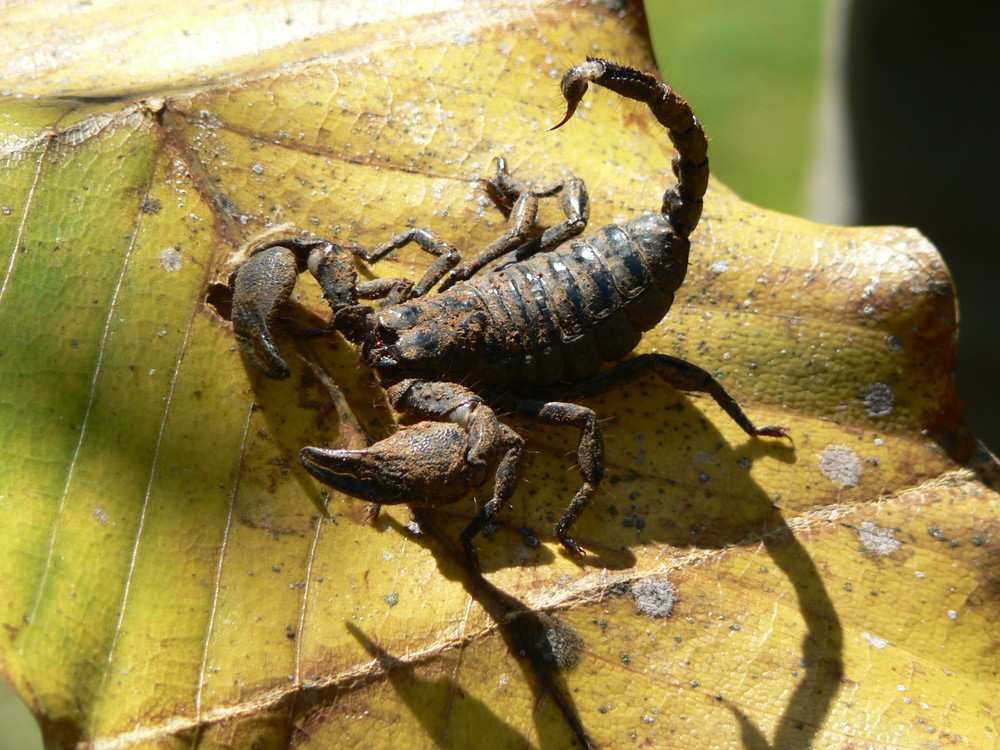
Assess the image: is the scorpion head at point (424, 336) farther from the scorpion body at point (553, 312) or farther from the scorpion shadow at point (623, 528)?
the scorpion shadow at point (623, 528)

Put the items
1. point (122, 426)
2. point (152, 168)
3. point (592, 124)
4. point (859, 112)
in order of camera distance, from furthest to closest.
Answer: point (859, 112)
point (592, 124)
point (152, 168)
point (122, 426)

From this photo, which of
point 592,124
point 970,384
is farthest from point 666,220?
point 970,384

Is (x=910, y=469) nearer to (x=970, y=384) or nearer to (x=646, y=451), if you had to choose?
(x=646, y=451)

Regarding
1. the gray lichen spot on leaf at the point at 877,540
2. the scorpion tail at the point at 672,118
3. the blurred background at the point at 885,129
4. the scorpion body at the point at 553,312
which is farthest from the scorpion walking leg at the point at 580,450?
the blurred background at the point at 885,129

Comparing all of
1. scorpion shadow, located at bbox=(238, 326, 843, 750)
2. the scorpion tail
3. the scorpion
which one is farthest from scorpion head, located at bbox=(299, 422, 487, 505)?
the scorpion tail

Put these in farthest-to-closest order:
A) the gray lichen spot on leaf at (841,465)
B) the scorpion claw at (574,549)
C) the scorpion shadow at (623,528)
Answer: the gray lichen spot on leaf at (841,465) < the scorpion claw at (574,549) < the scorpion shadow at (623,528)

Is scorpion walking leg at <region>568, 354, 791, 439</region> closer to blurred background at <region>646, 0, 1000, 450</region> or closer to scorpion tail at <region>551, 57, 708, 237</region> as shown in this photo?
scorpion tail at <region>551, 57, 708, 237</region>
